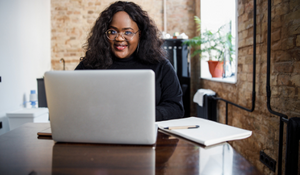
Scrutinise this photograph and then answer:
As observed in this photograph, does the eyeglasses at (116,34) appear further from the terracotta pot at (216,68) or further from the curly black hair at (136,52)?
the terracotta pot at (216,68)

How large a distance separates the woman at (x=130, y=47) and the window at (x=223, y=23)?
1436mm


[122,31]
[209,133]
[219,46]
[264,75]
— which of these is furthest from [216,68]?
[209,133]

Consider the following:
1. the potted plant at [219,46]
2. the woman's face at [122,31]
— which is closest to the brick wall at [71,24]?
the potted plant at [219,46]

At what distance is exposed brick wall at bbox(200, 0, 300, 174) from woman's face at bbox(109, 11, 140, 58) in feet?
3.32

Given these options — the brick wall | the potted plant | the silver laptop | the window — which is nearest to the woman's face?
the silver laptop

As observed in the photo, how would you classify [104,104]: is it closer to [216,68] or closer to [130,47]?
[130,47]

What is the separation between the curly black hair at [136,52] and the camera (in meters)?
1.65

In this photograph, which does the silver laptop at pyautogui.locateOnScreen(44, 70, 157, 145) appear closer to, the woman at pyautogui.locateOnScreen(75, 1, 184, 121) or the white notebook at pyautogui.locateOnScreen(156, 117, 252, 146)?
the white notebook at pyautogui.locateOnScreen(156, 117, 252, 146)

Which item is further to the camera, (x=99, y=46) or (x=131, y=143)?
(x=99, y=46)

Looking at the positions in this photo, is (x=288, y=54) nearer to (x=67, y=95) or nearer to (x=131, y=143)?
(x=131, y=143)

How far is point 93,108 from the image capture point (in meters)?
0.77

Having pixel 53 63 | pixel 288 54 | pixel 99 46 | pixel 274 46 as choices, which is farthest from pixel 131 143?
pixel 53 63

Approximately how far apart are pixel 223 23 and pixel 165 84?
2.35m

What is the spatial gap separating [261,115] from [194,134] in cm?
129
